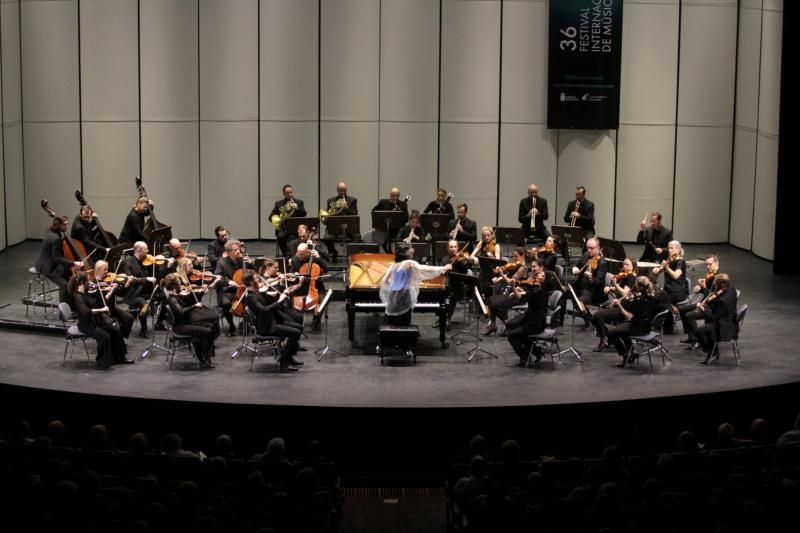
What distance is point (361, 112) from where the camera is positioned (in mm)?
19828

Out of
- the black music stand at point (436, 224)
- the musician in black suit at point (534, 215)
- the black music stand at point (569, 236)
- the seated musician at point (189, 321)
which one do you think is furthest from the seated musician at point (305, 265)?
the musician in black suit at point (534, 215)

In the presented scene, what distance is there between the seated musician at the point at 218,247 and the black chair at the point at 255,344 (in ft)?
3.88

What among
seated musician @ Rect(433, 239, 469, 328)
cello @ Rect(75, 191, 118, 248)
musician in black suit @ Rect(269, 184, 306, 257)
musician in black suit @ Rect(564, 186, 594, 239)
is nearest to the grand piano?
seated musician @ Rect(433, 239, 469, 328)

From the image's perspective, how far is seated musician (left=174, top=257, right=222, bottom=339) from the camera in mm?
13539

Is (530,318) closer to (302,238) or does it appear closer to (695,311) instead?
(695,311)

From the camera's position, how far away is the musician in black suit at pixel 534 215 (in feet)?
58.6

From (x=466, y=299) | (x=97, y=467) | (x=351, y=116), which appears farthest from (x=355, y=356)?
(x=351, y=116)

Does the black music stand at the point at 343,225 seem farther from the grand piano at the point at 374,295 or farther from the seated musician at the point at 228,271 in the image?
the grand piano at the point at 374,295

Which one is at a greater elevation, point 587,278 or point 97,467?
point 587,278

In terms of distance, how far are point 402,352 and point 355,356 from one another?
0.54 m

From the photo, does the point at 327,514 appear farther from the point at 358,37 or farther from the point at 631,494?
the point at 358,37

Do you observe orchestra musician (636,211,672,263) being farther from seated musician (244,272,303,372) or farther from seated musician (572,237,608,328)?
seated musician (244,272,303,372)

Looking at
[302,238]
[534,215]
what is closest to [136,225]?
[302,238]

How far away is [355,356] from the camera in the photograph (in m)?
13.9
